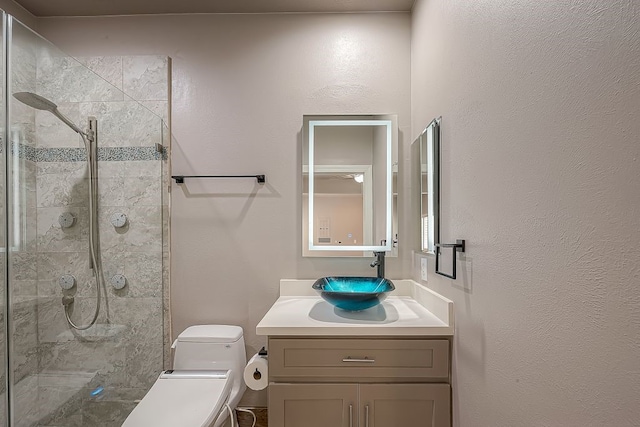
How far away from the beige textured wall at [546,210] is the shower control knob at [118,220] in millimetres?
1735

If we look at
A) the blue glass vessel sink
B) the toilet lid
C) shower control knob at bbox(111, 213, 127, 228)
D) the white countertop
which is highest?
shower control knob at bbox(111, 213, 127, 228)

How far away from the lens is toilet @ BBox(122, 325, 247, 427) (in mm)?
1454

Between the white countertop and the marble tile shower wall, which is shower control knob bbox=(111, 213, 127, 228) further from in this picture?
the white countertop

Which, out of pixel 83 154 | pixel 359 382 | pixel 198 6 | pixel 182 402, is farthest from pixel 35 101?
pixel 359 382

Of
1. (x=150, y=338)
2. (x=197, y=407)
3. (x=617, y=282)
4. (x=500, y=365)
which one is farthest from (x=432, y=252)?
(x=150, y=338)

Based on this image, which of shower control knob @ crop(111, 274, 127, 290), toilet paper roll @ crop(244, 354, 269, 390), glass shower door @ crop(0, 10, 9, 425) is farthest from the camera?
shower control knob @ crop(111, 274, 127, 290)

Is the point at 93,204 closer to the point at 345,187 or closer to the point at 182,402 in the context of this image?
the point at 182,402

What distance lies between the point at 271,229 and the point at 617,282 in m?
1.70

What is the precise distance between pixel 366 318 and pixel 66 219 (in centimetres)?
144

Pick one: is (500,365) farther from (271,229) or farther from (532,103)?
(271,229)

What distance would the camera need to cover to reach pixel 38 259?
1.43 m

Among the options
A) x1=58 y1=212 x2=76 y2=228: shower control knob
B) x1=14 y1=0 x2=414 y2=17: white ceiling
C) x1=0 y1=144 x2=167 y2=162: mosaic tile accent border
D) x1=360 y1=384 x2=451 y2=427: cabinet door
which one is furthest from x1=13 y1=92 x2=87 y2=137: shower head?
x1=360 y1=384 x2=451 y2=427: cabinet door

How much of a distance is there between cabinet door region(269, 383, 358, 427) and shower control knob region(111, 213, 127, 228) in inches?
48.2

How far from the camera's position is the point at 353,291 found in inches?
73.8
